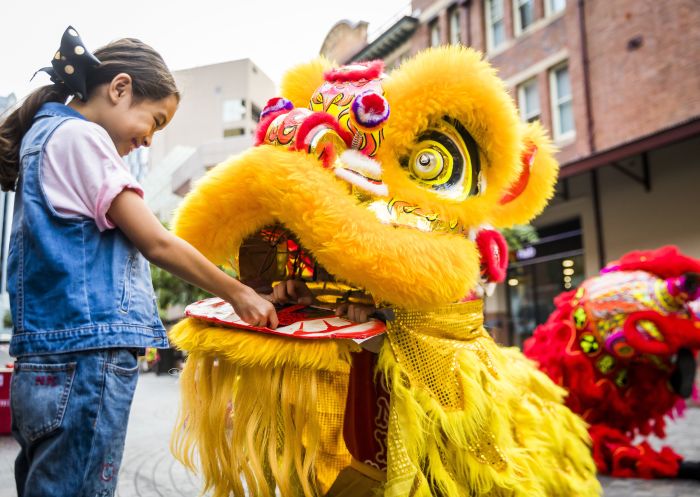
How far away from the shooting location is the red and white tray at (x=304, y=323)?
1694 mm

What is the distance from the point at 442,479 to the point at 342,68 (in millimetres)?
1523

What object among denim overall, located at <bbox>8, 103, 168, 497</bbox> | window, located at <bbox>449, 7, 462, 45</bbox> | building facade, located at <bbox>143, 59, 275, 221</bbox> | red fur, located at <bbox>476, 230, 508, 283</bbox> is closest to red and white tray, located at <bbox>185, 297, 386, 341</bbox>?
denim overall, located at <bbox>8, 103, 168, 497</bbox>

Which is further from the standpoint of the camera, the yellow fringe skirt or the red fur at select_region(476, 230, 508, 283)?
the red fur at select_region(476, 230, 508, 283)

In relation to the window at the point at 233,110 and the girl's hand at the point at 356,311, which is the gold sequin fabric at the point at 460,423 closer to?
the girl's hand at the point at 356,311

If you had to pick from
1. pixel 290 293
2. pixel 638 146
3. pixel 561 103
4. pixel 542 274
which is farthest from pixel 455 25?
pixel 290 293

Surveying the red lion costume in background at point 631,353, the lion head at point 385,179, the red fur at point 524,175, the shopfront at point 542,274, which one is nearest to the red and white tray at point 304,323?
the lion head at point 385,179

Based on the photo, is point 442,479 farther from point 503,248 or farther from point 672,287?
point 672,287

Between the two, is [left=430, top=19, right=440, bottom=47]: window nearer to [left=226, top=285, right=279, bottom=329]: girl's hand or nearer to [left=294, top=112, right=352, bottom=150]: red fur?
[left=294, top=112, right=352, bottom=150]: red fur

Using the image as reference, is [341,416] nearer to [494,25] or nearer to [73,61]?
[73,61]

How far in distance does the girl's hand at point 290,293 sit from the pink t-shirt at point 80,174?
0.73m

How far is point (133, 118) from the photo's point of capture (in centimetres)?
149

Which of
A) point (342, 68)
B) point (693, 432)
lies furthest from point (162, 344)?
point (693, 432)

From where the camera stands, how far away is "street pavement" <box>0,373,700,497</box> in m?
3.17

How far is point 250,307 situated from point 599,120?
32.4 ft
